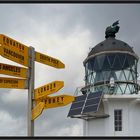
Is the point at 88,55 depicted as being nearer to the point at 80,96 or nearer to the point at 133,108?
the point at 80,96

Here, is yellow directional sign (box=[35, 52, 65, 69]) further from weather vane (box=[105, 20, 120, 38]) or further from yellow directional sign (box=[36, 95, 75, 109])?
weather vane (box=[105, 20, 120, 38])

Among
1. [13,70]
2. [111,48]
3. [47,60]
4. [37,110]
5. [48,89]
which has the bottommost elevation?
[37,110]

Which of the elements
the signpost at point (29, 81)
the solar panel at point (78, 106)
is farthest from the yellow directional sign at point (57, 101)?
the solar panel at point (78, 106)

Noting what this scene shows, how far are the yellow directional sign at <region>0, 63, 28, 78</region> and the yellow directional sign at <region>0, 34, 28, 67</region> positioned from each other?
4.6 inches

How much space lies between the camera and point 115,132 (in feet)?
60.1

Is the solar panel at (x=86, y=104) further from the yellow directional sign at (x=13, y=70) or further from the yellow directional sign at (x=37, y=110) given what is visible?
the yellow directional sign at (x=37, y=110)

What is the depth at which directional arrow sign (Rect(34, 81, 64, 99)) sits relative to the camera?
19.9 ft

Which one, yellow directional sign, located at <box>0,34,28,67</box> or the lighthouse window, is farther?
the lighthouse window

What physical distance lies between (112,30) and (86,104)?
185 inches

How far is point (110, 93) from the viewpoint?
1834cm

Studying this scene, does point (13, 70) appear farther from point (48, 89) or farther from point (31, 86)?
point (48, 89)

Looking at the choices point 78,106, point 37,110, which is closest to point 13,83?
point 37,110

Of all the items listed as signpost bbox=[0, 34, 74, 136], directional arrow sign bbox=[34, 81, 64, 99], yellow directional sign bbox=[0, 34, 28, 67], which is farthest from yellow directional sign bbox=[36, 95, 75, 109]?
yellow directional sign bbox=[0, 34, 28, 67]

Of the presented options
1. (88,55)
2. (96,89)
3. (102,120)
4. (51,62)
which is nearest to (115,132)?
(102,120)
